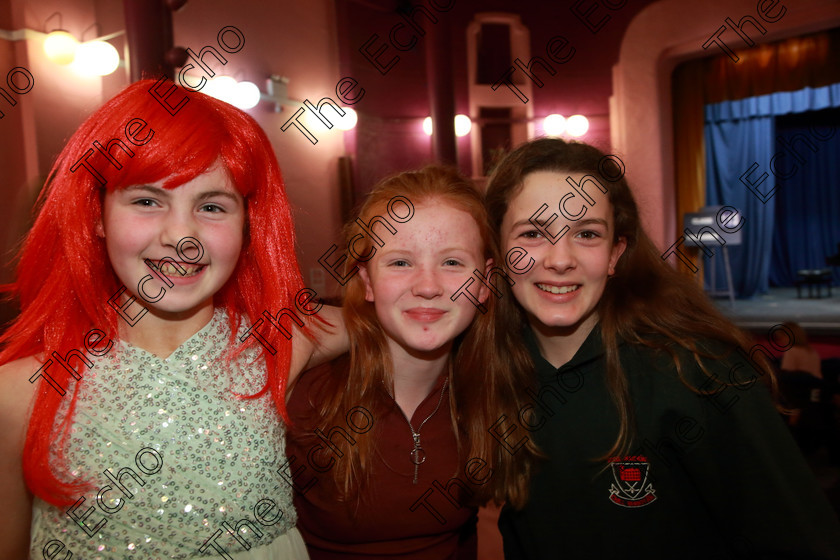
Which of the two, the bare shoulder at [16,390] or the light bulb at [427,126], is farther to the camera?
the light bulb at [427,126]

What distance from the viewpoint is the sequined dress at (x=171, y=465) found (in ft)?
3.77

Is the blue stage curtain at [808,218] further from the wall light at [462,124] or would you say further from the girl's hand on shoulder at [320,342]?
the girl's hand on shoulder at [320,342]

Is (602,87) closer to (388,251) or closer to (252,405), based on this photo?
(388,251)

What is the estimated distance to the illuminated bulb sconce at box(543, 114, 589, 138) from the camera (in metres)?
6.11

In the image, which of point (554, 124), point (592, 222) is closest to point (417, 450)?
point (592, 222)

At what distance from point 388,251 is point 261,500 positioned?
654 millimetres

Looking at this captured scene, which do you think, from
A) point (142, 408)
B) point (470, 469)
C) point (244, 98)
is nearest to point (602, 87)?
point (244, 98)

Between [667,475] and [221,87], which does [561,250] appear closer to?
[667,475]

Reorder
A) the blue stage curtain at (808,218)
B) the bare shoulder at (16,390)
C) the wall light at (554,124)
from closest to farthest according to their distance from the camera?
the bare shoulder at (16,390)
the wall light at (554,124)
the blue stage curtain at (808,218)

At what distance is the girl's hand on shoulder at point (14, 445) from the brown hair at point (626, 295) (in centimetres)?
113

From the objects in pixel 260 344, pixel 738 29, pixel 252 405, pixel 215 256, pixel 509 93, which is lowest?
pixel 252 405

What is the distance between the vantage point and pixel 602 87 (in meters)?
6.31

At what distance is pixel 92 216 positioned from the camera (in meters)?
1.24

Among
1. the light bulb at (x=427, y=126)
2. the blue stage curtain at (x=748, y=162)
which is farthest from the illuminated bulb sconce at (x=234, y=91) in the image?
the blue stage curtain at (x=748, y=162)
